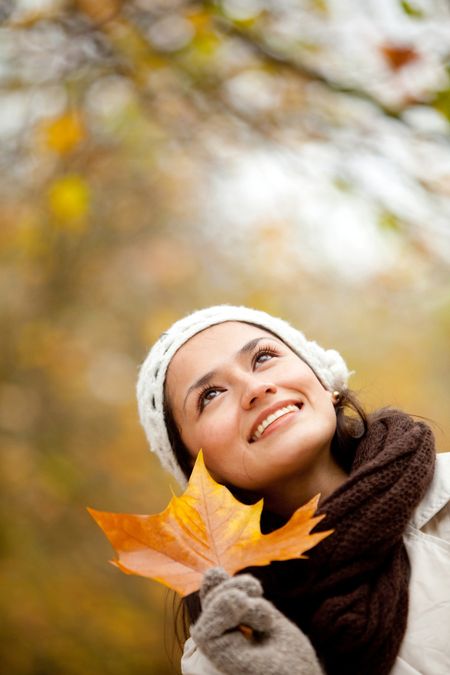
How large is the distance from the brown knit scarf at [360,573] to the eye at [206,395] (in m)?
0.43

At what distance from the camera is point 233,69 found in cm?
343

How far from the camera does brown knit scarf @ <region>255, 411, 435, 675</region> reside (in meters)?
1.43

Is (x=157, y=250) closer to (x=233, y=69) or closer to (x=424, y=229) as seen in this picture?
(x=233, y=69)

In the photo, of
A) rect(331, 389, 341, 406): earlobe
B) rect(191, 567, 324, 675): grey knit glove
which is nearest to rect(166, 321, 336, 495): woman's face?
rect(331, 389, 341, 406): earlobe

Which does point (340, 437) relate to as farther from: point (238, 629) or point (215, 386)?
point (238, 629)

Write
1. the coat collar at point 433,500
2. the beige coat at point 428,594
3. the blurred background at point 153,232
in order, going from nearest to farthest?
the beige coat at point 428,594 → the coat collar at point 433,500 → the blurred background at point 153,232

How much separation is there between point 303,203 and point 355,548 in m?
4.87

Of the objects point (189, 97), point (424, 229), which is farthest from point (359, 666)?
point (189, 97)

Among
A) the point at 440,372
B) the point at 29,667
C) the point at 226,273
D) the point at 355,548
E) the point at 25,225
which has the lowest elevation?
the point at 29,667

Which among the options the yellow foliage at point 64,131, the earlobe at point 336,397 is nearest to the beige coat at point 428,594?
the earlobe at point 336,397

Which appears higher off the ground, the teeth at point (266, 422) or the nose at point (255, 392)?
the nose at point (255, 392)

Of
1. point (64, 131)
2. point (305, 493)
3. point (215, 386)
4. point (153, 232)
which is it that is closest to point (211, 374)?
point (215, 386)

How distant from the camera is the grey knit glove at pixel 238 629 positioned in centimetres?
116

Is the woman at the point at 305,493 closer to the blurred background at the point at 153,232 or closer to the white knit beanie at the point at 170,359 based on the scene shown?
the white knit beanie at the point at 170,359
